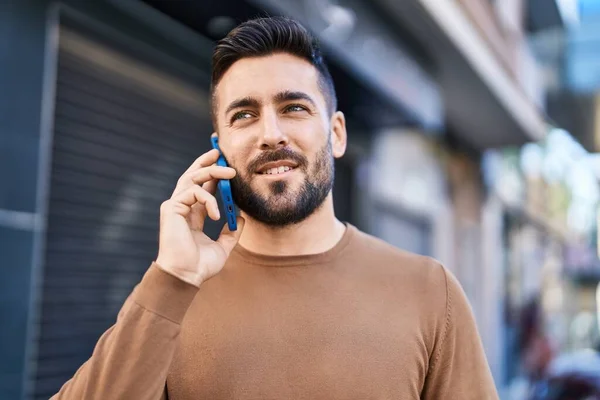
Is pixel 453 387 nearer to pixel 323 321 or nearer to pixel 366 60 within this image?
pixel 323 321

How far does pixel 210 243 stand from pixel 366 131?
6.74 metres

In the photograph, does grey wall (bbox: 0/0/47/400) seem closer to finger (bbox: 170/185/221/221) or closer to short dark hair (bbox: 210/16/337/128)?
short dark hair (bbox: 210/16/337/128)

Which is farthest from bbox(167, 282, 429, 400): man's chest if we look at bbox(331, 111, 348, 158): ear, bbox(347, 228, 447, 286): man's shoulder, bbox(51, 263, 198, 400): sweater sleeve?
bbox(331, 111, 348, 158): ear

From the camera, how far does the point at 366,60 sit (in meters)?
6.47

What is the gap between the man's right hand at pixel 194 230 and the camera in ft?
5.69

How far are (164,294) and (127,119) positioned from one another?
3324 millimetres

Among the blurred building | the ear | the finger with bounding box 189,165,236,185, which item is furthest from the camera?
the blurred building

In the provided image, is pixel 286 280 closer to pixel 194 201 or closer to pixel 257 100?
pixel 194 201

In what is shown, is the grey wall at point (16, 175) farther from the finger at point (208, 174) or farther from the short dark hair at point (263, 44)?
the finger at point (208, 174)

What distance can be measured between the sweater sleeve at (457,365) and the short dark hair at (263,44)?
2.79ft

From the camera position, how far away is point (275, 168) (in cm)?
201

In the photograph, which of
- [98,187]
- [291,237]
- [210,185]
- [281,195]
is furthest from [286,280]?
[98,187]

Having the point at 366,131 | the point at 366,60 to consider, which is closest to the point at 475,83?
the point at 366,131

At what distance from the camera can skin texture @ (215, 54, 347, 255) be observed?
6.60ft
